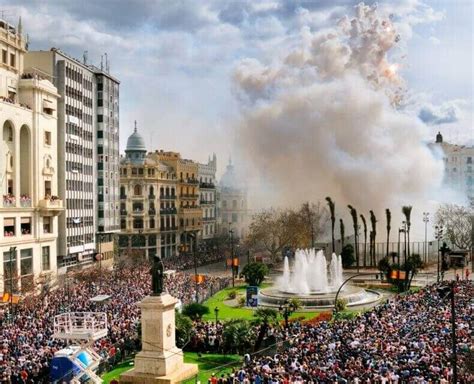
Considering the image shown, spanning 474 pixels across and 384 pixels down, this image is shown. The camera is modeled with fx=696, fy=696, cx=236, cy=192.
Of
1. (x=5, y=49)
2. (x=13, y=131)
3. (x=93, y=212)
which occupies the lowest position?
(x=93, y=212)

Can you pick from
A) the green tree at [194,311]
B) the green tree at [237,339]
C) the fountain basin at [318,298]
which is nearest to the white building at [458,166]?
the fountain basin at [318,298]

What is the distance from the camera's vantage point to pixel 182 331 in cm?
3155

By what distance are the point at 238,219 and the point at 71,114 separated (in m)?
55.8

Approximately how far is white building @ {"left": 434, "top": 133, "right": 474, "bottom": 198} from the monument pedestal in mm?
106451

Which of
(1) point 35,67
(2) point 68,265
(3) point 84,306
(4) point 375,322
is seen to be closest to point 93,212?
(2) point 68,265

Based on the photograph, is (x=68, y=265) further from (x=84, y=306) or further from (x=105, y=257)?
(x=84, y=306)

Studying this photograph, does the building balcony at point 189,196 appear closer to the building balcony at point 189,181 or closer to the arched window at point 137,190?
the building balcony at point 189,181

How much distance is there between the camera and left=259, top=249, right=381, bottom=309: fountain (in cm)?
4541

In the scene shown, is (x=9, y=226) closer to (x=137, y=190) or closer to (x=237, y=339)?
(x=237, y=339)

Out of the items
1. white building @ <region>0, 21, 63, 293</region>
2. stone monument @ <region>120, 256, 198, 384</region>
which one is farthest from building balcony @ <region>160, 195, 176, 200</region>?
stone monument @ <region>120, 256, 198, 384</region>

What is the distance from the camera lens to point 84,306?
125 feet

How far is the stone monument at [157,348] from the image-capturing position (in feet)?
69.7

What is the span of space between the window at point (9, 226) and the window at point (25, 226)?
1369mm

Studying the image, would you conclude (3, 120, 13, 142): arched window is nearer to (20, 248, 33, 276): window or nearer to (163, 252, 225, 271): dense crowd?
(20, 248, 33, 276): window
